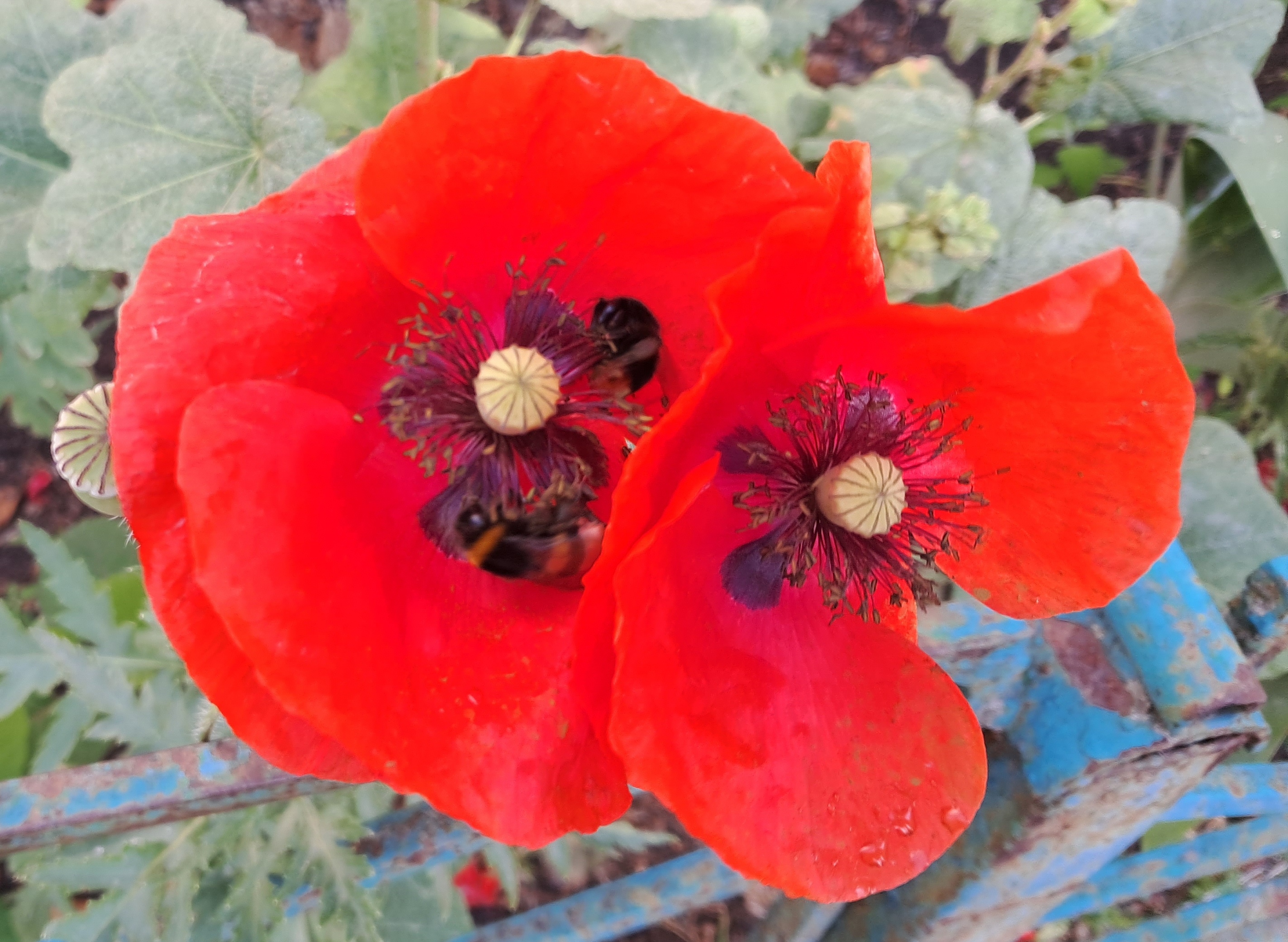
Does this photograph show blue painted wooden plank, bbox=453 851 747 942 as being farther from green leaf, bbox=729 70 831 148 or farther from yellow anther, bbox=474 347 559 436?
green leaf, bbox=729 70 831 148

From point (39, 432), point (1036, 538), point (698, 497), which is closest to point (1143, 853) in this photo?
point (1036, 538)

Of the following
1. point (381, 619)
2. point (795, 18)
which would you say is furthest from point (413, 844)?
point (795, 18)

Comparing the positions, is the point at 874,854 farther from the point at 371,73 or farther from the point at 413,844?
the point at 371,73

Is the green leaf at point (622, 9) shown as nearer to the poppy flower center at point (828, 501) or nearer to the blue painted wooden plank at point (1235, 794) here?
the poppy flower center at point (828, 501)

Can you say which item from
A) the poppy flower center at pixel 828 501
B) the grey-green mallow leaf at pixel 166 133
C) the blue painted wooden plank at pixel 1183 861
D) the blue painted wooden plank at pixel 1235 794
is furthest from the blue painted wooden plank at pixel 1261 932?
the grey-green mallow leaf at pixel 166 133

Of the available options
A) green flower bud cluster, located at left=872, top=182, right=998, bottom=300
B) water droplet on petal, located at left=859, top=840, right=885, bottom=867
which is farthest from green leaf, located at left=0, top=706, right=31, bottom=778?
green flower bud cluster, located at left=872, top=182, right=998, bottom=300

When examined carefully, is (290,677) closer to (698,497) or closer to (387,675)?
(387,675)
